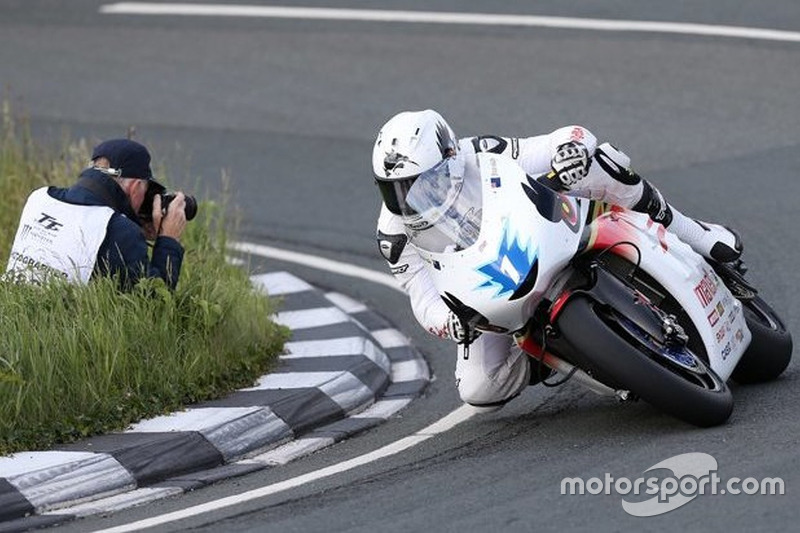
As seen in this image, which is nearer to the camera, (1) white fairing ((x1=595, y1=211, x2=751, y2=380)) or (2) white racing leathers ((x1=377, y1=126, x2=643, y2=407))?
(1) white fairing ((x1=595, y1=211, x2=751, y2=380))

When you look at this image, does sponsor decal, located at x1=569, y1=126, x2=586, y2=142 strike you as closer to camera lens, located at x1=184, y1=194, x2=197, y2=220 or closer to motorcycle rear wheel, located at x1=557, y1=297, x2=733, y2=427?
motorcycle rear wheel, located at x1=557, y1=297, x2=733, y2=427

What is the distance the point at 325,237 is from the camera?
11.6m

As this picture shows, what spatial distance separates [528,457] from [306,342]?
2.57 metres

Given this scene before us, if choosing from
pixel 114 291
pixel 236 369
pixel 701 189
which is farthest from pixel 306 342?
pixel 701 189

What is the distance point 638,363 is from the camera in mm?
6766

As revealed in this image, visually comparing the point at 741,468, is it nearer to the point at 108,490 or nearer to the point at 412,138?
the point at 412,138

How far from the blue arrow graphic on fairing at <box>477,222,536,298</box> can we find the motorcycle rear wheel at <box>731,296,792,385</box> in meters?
1.34

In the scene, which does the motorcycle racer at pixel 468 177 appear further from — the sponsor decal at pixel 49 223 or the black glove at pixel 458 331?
the sponsor decal at pixel 49 223

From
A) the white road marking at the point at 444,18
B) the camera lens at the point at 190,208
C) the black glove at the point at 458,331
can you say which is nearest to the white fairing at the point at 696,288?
the black glove at the point at 458,331

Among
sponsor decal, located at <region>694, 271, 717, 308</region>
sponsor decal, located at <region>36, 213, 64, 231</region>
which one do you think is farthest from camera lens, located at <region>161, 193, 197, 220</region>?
sponsor decal, located at <region>694, 271, 717, 308</region>

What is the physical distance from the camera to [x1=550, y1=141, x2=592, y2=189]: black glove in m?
7.55

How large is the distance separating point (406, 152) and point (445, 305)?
73 centimetres

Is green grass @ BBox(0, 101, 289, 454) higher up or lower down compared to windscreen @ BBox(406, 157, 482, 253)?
lower down

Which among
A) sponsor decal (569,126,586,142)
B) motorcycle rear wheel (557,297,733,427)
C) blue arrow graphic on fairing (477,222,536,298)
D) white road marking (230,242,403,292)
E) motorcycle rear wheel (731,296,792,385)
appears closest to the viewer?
motorcycle rear wheel (557,297,733,427)
